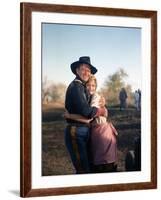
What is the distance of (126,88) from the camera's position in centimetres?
138

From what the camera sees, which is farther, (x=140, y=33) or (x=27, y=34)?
(x=140, y=33)

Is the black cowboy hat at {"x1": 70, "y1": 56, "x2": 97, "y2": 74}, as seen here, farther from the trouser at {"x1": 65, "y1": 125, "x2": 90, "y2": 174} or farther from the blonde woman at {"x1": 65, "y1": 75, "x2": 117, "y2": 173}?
the trouser at {"x1": 65, "y1": 125, "x2": 90, "y2": 174}

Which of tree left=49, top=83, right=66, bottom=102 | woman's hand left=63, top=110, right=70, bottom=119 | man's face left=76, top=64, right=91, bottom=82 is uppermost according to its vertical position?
man's face left=76, top=64, right=91, bottom=82

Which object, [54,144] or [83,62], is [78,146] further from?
[83,62]

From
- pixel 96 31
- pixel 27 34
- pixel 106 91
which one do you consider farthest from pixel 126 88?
pixel 27 34

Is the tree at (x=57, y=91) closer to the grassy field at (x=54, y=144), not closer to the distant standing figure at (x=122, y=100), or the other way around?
the grassy field at (x=54, y=144)

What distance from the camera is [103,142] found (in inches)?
53.4

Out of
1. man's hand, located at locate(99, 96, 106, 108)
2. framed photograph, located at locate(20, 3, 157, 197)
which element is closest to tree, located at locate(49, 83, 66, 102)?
framed photograph, located at locate(20, 3, 157, 197)

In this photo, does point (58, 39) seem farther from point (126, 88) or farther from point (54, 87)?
point (126, 88)

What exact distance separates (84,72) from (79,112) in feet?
0.35

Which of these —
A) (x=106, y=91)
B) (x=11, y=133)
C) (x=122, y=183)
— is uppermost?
(x=106, y=91)

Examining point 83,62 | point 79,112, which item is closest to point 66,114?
point 79,112

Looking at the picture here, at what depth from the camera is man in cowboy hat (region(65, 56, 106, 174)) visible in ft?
4.35

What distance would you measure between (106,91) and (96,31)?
160 mm
